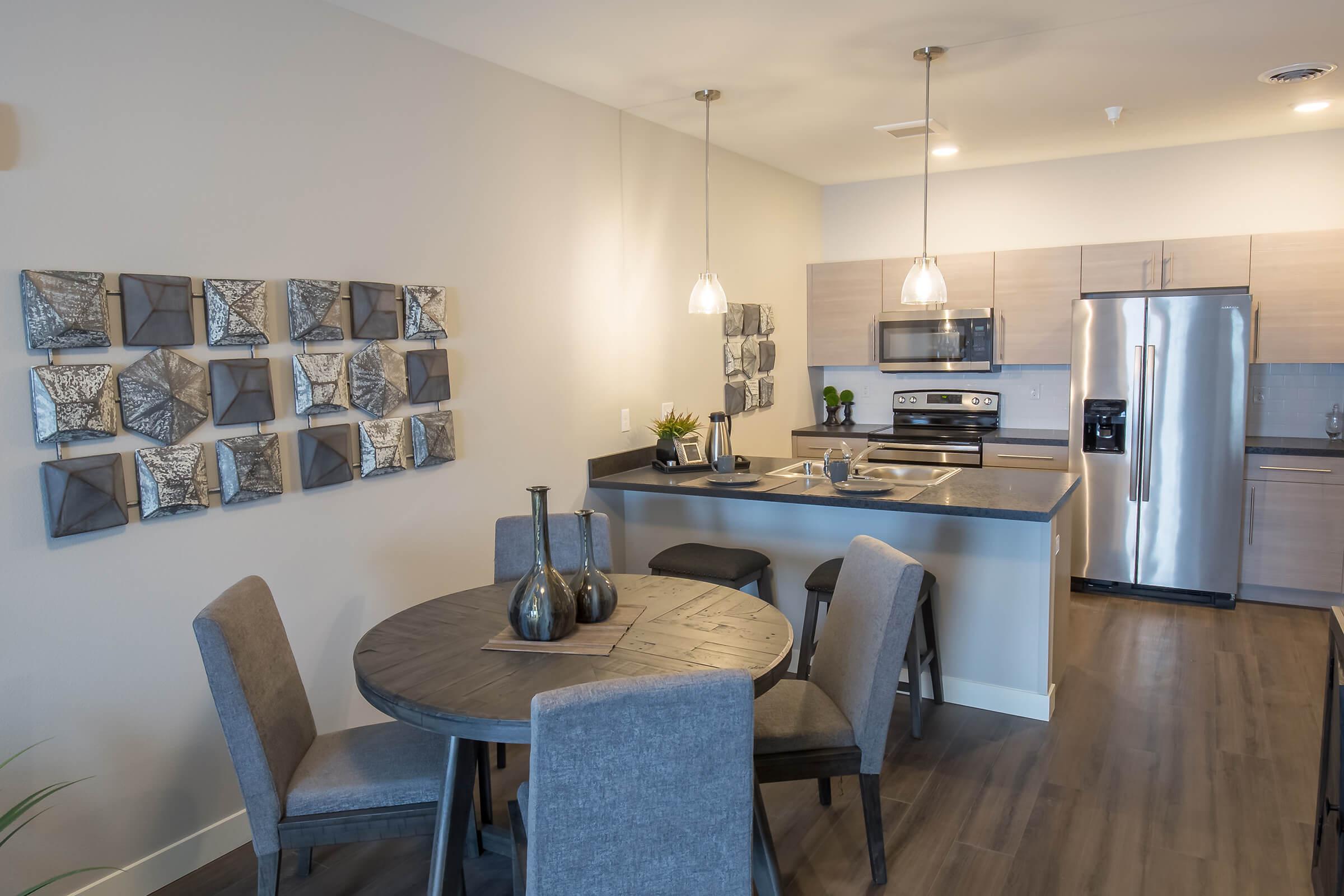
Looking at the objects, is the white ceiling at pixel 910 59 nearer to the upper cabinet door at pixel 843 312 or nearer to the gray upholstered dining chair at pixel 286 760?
the upper cabinet door at pixel 843 312

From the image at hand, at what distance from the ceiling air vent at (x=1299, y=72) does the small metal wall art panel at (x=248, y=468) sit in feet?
13.2

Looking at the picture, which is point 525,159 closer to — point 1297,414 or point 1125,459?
point 1125,459

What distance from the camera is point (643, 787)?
149 centimetres

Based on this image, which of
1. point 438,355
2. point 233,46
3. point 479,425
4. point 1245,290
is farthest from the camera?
point 1245,290

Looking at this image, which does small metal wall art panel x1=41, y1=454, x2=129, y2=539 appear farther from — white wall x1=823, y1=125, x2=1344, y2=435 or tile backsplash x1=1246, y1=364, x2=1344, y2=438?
tile backsplash x1=1246, y1=364, x2=1344, y2=438

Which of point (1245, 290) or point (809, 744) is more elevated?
point (1245, 290)

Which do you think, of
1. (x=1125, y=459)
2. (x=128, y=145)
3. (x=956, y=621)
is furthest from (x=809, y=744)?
(x=1125, y=459)

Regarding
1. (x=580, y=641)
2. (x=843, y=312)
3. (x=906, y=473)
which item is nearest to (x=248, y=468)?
(x=580, y=641)

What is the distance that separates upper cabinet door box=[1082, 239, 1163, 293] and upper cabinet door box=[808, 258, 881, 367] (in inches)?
48.6

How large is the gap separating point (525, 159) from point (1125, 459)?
3520 millimetres

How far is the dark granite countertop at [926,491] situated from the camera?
10.4ft

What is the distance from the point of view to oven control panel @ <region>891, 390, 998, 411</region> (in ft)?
18.9

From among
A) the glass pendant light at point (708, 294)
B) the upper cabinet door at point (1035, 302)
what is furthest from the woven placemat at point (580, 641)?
the upper cabinet door at point (1035, 302)

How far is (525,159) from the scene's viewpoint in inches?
140
